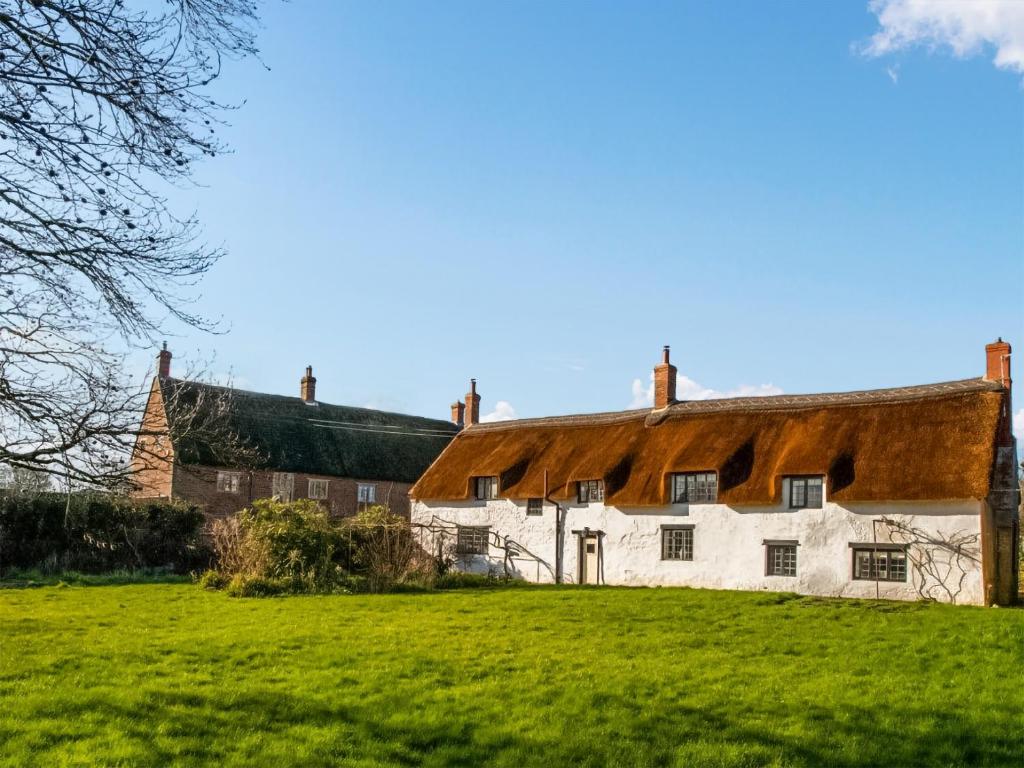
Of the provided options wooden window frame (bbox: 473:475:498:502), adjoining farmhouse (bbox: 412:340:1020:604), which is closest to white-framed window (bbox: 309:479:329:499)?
adjoining farmhouse (bbox: 412:340:1020:604)

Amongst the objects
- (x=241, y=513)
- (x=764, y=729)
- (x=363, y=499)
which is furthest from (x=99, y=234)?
(x=363, y=499)

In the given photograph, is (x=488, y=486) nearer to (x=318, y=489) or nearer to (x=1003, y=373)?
(x=318, y=489)

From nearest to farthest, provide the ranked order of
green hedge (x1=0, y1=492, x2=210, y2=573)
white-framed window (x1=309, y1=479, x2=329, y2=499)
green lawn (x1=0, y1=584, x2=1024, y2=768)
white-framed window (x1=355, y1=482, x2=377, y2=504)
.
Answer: green lawn (x1=0, y1=584, x2=1024, y2=768), green hedge (x1=0, y1=492, x2=210, y2=573), white-framed window (x1=309, y1=479, x2=329, y2=499), white-framed window (x1=355, y1=482, x2=377, y2=504)

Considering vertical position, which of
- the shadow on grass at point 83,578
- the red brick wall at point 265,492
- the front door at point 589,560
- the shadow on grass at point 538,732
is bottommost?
the shadow on grass at point 83,578

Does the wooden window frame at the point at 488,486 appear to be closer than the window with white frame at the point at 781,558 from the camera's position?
No

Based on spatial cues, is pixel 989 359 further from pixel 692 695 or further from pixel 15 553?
pixel 15 553

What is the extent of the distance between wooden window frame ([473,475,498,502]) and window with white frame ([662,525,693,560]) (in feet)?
23.0

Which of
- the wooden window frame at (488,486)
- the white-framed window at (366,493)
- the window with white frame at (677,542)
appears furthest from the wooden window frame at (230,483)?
the window with white frame at (677,542)

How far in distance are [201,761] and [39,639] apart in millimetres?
7656

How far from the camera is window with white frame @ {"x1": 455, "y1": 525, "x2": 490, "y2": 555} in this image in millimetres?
34375

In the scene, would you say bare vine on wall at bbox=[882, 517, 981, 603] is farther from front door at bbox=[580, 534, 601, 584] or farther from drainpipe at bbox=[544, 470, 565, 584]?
drainpipe at bbox=[544, 470, 565, 584]

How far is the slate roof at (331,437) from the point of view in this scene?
4322cm

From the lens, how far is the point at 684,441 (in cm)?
3134

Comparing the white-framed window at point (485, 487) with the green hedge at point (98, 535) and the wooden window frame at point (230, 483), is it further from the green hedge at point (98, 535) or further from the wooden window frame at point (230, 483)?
the wooden window frame at point (230, 483)
